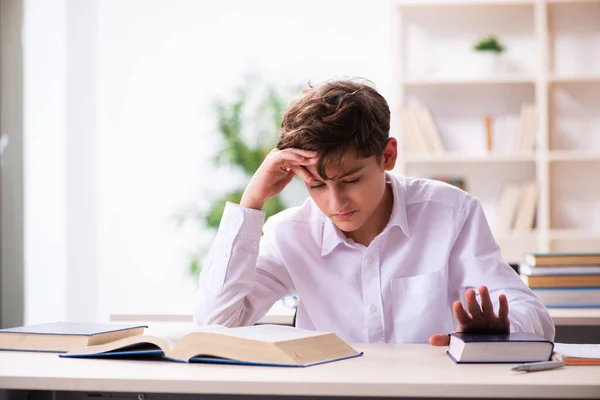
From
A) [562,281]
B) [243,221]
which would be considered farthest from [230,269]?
[562,281]

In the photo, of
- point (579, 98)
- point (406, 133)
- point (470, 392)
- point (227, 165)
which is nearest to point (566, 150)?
point (579, 98)

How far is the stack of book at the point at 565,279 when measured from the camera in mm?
2422

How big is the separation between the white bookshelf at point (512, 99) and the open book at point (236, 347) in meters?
3.32

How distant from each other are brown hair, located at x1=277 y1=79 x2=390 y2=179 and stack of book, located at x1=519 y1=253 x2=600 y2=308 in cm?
91

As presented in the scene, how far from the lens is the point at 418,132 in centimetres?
470

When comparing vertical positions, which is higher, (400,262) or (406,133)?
(406,133)

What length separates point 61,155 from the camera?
183 inches

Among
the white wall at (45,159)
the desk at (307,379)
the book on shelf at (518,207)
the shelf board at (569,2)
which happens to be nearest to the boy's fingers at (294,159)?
the desk at (307,379)

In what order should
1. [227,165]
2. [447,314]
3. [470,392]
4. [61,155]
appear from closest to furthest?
[470,392] < [447,314] < [61,155] < [227,165]

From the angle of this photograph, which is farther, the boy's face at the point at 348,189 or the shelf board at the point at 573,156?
the shelf board at the point at 573,156

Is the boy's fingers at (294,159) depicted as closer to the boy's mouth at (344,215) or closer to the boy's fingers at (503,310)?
the boy's mouth at (344,215)

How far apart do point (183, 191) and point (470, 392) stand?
4.51 meters

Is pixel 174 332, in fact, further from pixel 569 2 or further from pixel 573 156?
pixel 569 2

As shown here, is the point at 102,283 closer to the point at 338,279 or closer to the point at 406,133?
the point at 406,133
